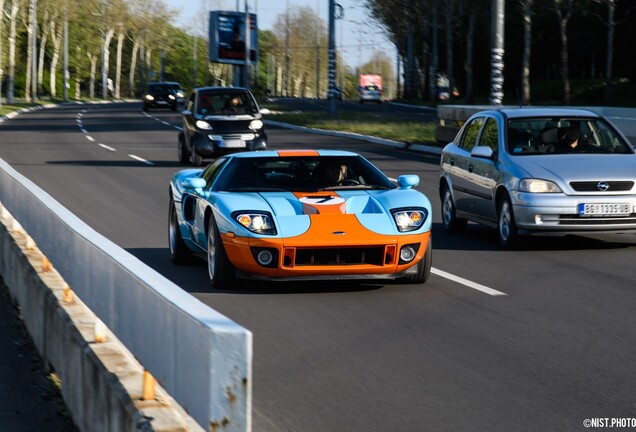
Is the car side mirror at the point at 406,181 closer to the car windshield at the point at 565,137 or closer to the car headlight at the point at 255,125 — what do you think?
the car windshield at the point at 565,137

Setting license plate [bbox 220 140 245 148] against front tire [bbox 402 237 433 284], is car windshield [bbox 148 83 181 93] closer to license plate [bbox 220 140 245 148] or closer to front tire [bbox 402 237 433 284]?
license plate [bbox 220 140 245 148]

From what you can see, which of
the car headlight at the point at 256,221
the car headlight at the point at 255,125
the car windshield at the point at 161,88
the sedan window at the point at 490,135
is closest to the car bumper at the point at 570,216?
the sedan window at the point at 490,135

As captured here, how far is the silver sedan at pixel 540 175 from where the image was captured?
12.7 meters

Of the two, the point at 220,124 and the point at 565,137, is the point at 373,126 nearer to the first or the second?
the point at 220,124

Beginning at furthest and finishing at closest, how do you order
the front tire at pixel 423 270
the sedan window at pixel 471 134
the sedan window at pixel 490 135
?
1. the sedan window at pixel 471 134
2. the sedan window at pixel 490 135
3. the front tire at pixel 423 270

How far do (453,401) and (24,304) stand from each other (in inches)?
134

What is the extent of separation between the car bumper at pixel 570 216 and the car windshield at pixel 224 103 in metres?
14.9

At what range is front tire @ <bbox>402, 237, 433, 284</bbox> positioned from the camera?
10.5m

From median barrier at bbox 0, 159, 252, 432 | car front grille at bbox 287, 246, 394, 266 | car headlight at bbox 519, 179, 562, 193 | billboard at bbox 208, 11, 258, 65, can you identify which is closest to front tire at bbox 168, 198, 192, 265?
car front grille at bbox 287, 246, 394, 266

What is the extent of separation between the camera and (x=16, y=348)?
323 inches

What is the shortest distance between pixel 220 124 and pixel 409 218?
16.8 meters

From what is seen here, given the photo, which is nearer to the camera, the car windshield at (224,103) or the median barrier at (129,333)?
the median barrier at (129,333)

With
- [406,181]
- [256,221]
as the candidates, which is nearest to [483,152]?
[406,181]

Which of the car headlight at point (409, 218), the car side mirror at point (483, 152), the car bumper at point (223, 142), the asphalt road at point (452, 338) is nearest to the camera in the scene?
the asphalt road at point (452, 338)
